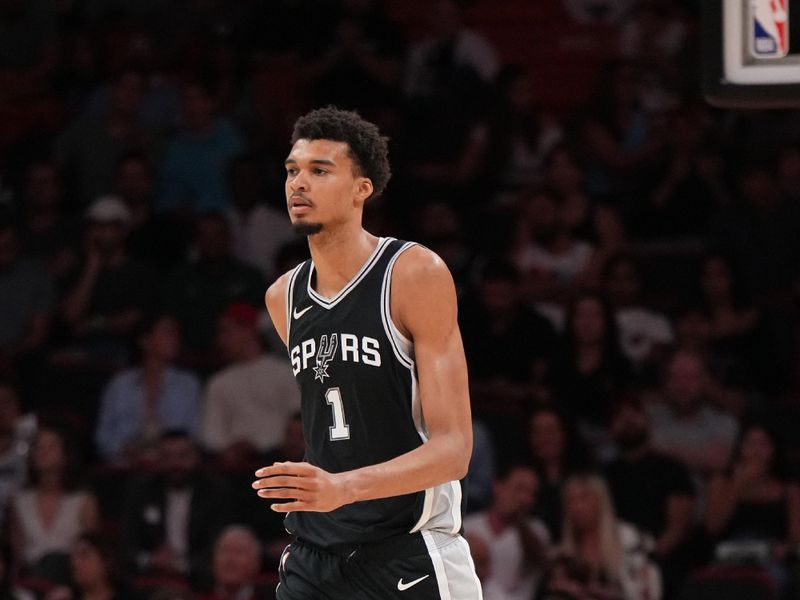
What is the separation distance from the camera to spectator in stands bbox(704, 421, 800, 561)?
7574mm

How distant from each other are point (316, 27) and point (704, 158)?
3.13 m

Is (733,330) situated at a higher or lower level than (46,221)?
lower

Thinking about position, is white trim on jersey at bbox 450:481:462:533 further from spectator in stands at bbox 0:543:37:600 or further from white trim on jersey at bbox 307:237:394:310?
spectator in stands at bbox 0:543:37:600

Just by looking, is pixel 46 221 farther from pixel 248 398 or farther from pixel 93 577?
pixel 93 577

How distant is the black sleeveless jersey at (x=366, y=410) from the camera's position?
4.17 meters

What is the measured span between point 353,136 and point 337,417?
2.62 feet

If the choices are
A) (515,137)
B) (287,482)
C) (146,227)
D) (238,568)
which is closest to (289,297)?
(287,482)

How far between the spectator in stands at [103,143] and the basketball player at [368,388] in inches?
256

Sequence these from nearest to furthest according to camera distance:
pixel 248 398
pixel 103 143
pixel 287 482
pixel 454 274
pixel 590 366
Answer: pixel 287 482 → pixel 590 366 → pixel 248 398 → pixel 454 274 → pixel 103 143

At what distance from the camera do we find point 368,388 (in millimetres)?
4195

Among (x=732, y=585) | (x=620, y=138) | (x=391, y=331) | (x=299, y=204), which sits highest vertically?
(x=620, y=138)

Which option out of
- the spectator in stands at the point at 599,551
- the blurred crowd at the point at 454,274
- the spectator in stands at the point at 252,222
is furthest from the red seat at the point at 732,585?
the spectator in stands at the point at 252,222

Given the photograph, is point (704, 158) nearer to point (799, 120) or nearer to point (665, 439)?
point (799, 120)

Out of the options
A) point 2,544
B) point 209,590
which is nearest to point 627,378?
point 209,590
